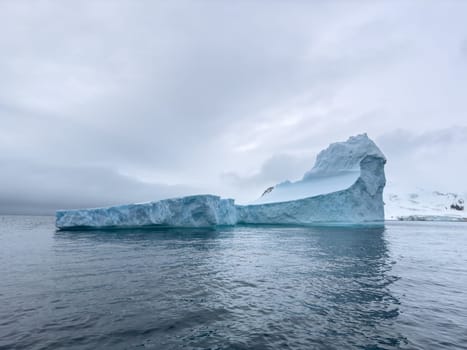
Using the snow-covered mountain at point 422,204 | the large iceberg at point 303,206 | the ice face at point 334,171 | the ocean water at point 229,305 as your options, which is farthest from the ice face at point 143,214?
the snow-covered mountain at point 422,204

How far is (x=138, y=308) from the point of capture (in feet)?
24.4

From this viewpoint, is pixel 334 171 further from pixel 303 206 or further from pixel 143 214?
pixel 143 214

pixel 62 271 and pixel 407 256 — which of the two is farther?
pixel 407 256

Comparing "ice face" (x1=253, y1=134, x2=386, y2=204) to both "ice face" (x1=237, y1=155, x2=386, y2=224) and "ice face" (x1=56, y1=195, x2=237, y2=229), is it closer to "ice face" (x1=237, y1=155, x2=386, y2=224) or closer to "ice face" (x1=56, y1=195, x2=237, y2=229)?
"ice face" (x1=237, y1=155, x2=386, y2=224)

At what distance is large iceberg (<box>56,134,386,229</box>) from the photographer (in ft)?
115

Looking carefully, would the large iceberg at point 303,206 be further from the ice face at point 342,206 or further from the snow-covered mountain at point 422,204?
the snow-covered mountain at point 422,204

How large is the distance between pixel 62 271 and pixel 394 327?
12.2 metres

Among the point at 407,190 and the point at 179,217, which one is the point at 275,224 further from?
Result: the point at 407,190

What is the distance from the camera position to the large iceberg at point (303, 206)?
3503 centimetres

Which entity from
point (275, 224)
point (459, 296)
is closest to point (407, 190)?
point (275, 224)

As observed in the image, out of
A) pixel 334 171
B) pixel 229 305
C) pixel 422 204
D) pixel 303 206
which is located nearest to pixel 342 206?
pixel 303 206

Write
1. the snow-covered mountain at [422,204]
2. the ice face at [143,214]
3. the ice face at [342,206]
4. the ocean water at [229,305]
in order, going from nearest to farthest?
the ocean water at [229,305]
the ice face at [143,214]
the ice face at [342,206]
the snow-covered mountain at [422,204]

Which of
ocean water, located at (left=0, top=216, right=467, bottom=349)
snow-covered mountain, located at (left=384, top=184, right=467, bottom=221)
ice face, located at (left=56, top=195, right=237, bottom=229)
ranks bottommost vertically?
ocean water, located at (left=0, top=216, right=467, bottom=349)

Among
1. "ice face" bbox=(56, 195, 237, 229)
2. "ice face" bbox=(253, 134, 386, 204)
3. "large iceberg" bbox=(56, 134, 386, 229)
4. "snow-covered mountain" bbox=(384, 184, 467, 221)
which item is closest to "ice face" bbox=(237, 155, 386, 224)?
"large iceberg" bbox=(56, 134, 386, 229)
